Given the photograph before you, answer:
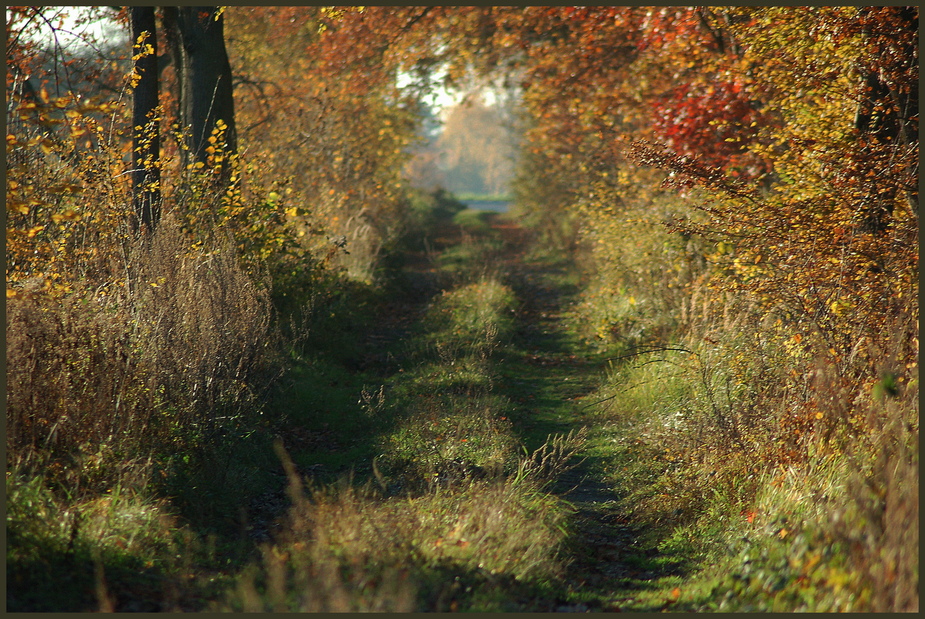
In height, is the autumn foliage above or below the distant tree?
below

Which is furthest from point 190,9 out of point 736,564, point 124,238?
point 736,564

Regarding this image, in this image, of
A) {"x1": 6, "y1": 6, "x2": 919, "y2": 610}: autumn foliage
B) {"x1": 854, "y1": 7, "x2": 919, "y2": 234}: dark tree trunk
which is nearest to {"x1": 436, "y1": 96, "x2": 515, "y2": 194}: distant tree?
{"x1": 6, "y1": 6, "x2": 919, "y2": 610}: autumn foliage

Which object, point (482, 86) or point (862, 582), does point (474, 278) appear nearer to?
point (482, 86)

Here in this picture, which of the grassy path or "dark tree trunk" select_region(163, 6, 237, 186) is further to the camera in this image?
"dark tree trunk" select_region(163, 6, 237, 186)

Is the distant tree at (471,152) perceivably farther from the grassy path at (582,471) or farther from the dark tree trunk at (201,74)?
the dark tree trunk at (201,74)

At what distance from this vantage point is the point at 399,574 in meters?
3.69

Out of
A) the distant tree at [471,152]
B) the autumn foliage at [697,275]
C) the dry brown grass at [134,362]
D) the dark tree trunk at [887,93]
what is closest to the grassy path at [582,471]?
the autumn foliage at [697,275]

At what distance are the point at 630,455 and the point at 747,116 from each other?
5592 millimetres

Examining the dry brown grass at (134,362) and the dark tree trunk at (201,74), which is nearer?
the dry brown grass at (134,362)

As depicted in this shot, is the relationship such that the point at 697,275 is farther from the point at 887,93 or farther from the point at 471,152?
the point at 471,152

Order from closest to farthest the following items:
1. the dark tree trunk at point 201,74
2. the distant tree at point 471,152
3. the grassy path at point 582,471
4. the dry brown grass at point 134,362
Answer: the grassy path at point 582,471
the dry brown grass at point 134,362
the dark tree trunk at point 201,74
the distant tree at point 471,152

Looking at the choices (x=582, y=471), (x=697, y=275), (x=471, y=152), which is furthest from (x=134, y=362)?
(x=471, y=152)

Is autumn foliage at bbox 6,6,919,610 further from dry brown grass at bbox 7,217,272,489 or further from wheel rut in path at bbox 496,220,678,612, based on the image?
wheel rut in path at bbox 496,220,678,612

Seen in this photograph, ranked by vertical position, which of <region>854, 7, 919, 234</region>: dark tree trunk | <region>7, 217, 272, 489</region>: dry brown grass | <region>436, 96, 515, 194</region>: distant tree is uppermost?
<region>436, 96, 515, 194</region>: distant tree
